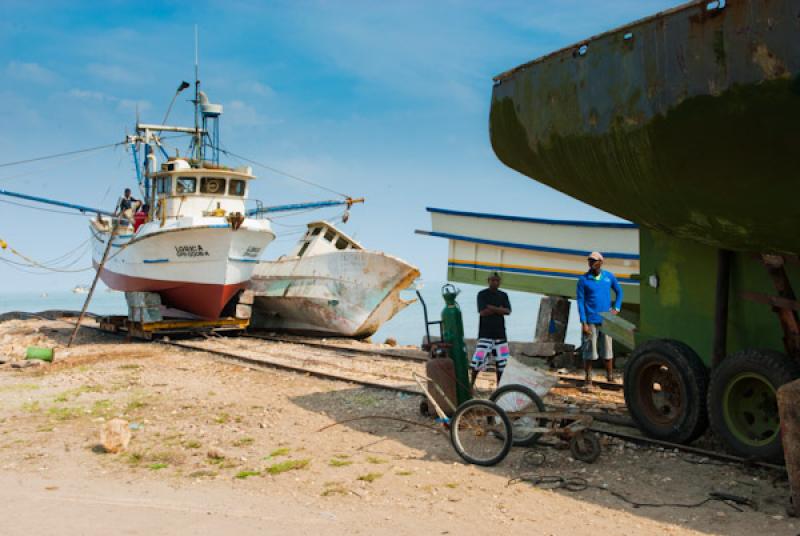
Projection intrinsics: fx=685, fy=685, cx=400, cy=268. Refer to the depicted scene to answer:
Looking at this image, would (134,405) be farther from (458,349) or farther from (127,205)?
(127,205)

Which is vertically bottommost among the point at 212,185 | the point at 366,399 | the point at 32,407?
the point at 32,407

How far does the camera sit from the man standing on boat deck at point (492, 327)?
7.99 m

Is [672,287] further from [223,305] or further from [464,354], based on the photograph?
[223,305]

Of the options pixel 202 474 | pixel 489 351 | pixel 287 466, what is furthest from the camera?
pixel 489 351

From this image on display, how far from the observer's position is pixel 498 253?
15.1 metres

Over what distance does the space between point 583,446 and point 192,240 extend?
14.0m

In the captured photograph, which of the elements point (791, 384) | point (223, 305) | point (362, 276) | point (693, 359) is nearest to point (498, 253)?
point (362, 276)

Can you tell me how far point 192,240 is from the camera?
17844 mm

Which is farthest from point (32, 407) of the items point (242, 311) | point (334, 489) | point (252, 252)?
point (252, 252)

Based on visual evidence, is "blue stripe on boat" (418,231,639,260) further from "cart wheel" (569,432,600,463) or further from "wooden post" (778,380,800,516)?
"wooden post" (778,380,800,516)

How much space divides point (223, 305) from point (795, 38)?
52.9 feet

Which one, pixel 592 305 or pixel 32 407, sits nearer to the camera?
pixel 32 407

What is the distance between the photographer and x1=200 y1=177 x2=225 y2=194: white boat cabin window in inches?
767

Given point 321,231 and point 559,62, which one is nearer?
point 559,62
